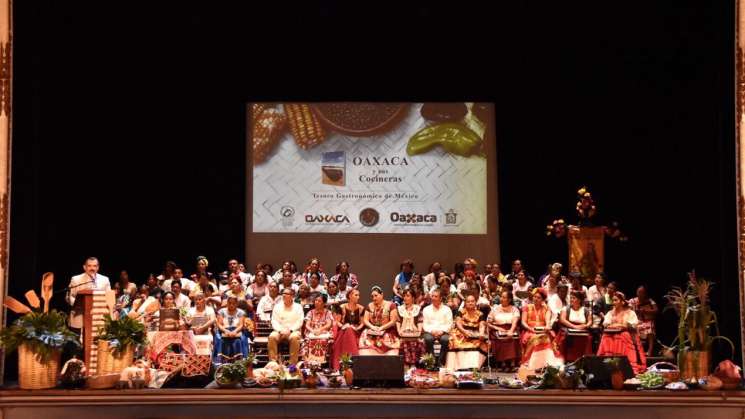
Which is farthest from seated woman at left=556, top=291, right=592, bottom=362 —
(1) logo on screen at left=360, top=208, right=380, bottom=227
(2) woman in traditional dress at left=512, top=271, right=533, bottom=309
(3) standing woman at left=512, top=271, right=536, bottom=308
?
(1) logo on screen at left=360, top=208, right=380, bottom=227

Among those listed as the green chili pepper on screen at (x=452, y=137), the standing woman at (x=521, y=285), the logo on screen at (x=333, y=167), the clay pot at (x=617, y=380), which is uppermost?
the green chili pepper on screen at (x=452, y=137)

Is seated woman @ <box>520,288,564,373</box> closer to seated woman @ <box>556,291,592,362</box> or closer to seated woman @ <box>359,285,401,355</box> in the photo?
seated woman @ <box>556,291,592,362</box>

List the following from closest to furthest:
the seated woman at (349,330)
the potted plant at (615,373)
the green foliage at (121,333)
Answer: the potted plant at (615,373) < the green foliage at (121,333) < the seated woman at (349,330)

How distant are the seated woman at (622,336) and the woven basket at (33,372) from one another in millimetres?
4373

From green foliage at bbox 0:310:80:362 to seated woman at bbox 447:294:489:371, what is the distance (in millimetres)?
3217

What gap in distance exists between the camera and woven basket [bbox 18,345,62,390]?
5.63 m

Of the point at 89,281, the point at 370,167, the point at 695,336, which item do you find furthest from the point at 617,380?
the point at 370,167

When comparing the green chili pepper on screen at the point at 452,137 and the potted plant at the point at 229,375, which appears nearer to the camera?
the potted plant at the point at 229,375

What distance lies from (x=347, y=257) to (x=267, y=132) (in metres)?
1.63

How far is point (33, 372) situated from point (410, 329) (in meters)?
3.22

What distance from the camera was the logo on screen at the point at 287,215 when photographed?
9.77 meters

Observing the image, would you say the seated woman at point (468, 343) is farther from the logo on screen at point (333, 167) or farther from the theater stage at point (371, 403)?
the logo on screen at point (333, 167)

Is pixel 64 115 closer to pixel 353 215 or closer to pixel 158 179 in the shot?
pixel 158 179

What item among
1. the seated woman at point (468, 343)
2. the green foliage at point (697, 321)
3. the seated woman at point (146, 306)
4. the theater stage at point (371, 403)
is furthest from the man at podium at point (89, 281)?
the green foliage at point (697, 321)
